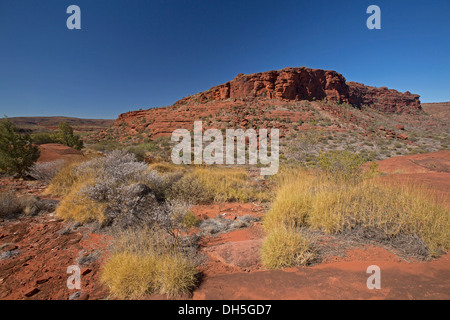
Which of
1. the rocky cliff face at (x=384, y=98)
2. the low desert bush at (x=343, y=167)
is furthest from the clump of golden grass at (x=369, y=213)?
the rocky cliff face at (x=384, y=98)

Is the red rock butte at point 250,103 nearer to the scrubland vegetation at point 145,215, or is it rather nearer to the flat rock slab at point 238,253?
the scrubland vegetation at point 145,215

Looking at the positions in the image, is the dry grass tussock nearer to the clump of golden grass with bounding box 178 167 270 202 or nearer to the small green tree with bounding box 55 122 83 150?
the clump of golden grass with bounding box 178 167 270 202

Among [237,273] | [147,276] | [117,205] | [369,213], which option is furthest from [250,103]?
[147,276]

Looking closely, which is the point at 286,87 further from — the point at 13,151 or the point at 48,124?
the point at 48,124

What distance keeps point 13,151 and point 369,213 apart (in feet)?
36.3

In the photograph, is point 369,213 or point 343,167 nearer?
point 369,213

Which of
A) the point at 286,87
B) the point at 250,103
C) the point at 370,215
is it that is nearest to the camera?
the point at 370,215

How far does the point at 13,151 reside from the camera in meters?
6.69

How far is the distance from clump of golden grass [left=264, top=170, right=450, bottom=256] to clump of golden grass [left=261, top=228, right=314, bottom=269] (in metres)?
0.46

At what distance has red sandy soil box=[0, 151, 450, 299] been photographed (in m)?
1.98

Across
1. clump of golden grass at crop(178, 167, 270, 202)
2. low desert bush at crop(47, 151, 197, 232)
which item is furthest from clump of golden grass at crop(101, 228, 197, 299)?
clump of golden grass at crop(178, 167, 270, 202)

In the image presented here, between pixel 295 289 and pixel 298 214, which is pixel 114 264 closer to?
pixel 295 289

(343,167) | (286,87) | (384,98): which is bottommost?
(343,167)
